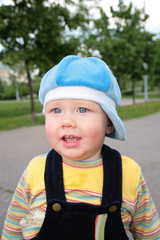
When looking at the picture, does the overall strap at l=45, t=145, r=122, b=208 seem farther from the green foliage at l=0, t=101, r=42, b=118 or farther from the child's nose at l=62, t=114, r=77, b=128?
the green foliage at l=0, t=101, r=42, b=118

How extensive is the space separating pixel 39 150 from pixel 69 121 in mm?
3612

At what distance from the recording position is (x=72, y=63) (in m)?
1.22

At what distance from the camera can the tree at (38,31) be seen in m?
7.14

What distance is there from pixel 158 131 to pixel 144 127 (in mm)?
649

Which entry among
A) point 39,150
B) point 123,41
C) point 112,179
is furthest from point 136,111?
point 112,179

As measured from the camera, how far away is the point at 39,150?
4648mm

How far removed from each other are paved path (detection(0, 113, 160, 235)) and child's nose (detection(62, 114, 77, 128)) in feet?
5.28

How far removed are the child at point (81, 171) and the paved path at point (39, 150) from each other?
125cm

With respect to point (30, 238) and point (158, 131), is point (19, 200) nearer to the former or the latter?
point (30, 238)

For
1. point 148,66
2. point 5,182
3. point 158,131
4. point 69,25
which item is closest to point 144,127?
point 158,131

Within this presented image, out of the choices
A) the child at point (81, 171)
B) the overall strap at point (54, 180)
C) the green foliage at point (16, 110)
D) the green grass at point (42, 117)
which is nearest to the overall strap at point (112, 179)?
the child at point (81, 171)

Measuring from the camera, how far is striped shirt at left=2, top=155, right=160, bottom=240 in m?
1.25

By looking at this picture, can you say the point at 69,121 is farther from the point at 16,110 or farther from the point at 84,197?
the point at 16,110

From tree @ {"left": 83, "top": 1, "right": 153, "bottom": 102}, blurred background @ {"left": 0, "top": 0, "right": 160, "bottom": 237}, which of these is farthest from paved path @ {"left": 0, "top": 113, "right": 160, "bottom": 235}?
tree @ {"left": 83, "top": 1, "right": 153, "bottom": 102}
